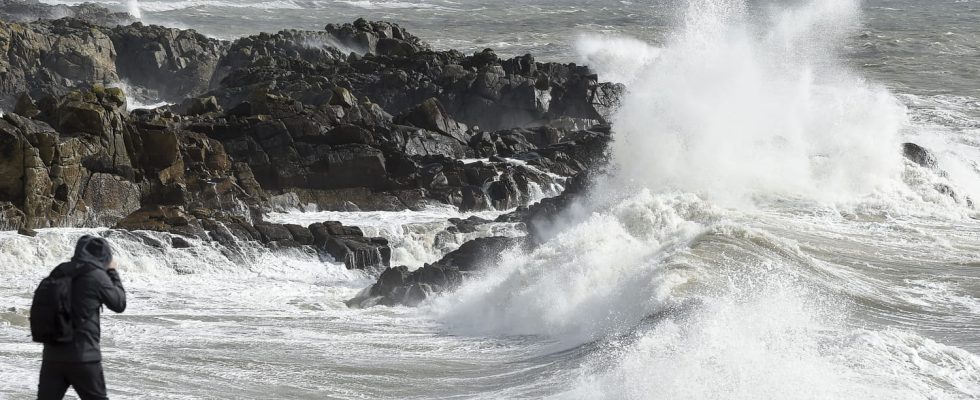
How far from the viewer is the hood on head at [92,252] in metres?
6.57

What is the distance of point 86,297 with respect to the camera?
655 centimetres

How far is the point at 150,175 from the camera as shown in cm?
2122

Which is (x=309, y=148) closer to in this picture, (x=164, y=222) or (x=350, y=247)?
(x=350, y=247)

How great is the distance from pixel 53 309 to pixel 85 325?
0.67 ft

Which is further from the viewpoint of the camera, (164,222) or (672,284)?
(164,222)

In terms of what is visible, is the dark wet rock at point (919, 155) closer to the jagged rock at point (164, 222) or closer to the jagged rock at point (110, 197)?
the jagged rock at point (164, 222)

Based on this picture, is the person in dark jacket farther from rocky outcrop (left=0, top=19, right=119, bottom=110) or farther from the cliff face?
rocky outcrop (left=0, top=19, right=119, bottom=110)

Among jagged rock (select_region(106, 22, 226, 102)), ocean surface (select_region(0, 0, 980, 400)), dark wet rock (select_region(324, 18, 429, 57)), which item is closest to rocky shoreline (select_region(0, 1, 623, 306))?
ocean surface (select_region(0, 0, 980, 400))

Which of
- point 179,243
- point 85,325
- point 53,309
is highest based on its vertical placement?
point 53,309

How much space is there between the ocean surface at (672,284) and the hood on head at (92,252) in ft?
14.3

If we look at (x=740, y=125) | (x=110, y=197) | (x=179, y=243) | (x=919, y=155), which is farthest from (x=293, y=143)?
(x=919, y=155)

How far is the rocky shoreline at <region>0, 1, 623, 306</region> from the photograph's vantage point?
19.6m

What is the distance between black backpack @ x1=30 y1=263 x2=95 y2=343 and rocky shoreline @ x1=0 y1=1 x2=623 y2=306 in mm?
10563

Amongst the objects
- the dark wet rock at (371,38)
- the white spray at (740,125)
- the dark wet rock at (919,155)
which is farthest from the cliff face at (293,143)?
the dark wet rock at (919,155)
